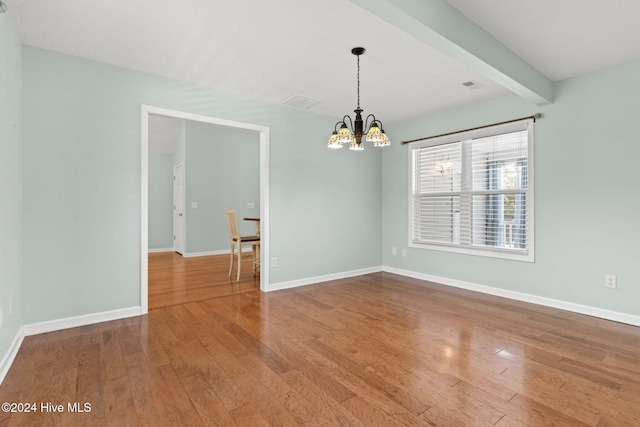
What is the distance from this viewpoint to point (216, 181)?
770 cm

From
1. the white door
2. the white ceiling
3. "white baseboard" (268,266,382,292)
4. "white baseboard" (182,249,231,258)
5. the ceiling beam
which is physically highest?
the white ceiling

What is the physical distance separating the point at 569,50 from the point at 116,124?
436cm

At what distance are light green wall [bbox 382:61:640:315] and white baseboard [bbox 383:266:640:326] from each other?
49mm

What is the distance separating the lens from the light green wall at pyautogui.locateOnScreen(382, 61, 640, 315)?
10.4 feet

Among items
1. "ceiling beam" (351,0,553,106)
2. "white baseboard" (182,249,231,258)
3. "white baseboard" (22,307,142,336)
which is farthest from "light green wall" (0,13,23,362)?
"white baseboard" (182,249,231,258)

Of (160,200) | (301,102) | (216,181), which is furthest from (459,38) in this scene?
(160,200)

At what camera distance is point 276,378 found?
2131 mm

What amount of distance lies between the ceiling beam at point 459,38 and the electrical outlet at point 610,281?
6.49ft

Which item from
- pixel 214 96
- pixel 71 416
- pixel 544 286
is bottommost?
pixel 71 416

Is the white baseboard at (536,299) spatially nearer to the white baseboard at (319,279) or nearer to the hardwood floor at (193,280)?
the white baseboard at (319,279)

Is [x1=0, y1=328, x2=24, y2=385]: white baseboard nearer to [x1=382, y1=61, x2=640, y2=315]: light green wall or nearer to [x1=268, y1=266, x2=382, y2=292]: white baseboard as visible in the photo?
[x1=268, y1=266, x2=382, y2=292]: white baseboard

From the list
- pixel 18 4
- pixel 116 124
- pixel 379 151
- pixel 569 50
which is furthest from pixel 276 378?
pixel 379 151

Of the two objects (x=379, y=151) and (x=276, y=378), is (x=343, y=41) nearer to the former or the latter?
(x=276, y=378)

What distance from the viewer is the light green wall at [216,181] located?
735 cm
